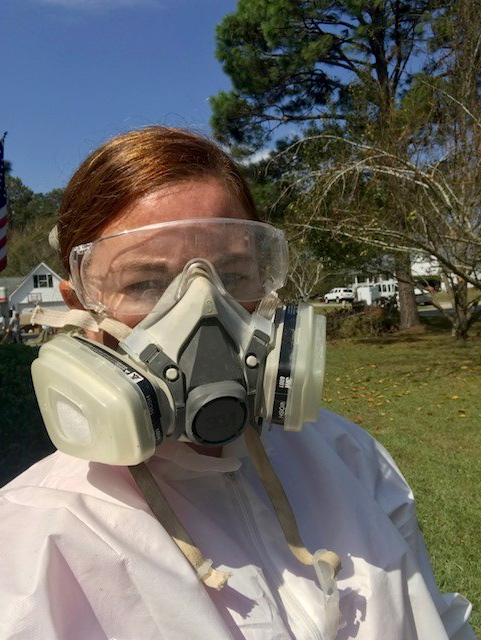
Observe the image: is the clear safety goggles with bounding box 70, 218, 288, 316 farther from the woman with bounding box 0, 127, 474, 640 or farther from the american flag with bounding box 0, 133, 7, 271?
the american flag with bounding box 0, 133, 7, 271

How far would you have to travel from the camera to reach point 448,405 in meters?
7.84

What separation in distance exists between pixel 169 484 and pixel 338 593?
0.38 meters

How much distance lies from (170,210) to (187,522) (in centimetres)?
63

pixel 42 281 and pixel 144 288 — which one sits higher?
pixel 42 281

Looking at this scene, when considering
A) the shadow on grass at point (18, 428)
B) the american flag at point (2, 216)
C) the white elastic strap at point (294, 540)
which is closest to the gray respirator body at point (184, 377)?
the white elastic strap at point (294, 540)

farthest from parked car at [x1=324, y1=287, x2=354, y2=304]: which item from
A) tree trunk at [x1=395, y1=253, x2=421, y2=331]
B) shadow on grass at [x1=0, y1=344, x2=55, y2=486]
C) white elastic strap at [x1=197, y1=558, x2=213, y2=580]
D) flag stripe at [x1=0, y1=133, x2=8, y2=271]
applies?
white elastic strap at [x1=197, y1=558, x2=213, y2=580]

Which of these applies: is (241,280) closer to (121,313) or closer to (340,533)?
(121,313)

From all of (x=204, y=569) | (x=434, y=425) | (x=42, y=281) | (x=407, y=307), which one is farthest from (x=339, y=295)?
(x=204, y=569)

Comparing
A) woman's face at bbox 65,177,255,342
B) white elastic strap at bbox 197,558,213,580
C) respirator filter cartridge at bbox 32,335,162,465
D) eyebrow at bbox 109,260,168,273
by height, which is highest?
woman's face at bbox 65,177,255,342

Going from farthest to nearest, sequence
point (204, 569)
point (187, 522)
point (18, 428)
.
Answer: point (18, 428) → point (187, 522) → point (204, 569)

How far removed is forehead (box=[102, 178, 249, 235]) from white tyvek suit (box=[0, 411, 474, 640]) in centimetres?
47

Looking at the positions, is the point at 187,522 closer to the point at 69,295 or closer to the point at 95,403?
the point at 95,403

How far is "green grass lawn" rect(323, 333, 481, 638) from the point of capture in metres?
3.86

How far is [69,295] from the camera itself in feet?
4.75
